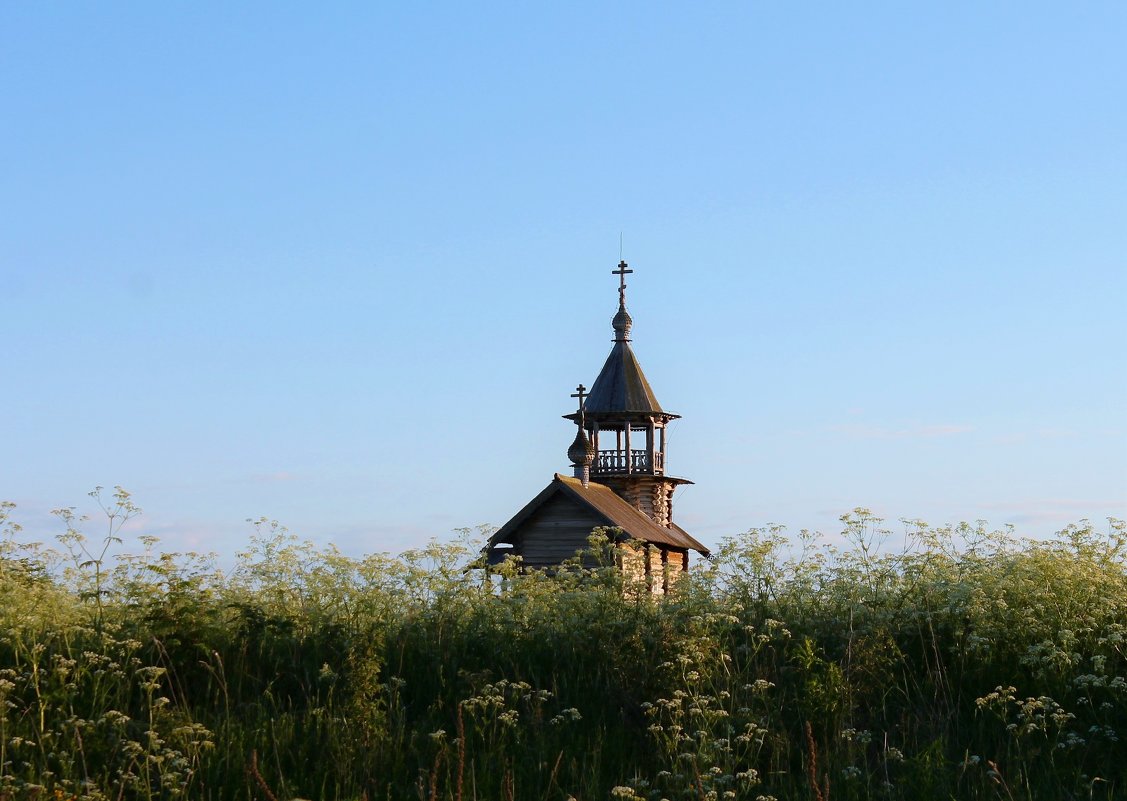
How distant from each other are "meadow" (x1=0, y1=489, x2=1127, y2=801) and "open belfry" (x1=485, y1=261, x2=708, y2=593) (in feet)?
96.8

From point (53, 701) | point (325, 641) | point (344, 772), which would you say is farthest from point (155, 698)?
point (344, 772)

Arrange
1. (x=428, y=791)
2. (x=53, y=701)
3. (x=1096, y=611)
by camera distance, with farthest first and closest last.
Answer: (x=1096, y=611) → (x=53, y=701) → (x=428, y=791)

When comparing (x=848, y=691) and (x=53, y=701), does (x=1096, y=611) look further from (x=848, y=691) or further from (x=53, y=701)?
(x=53, y=701)

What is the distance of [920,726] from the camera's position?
25.8 ft

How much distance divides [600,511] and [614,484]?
8383mm

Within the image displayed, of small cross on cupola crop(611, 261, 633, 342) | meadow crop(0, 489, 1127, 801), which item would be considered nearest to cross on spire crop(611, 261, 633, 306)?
small cross on cupola crop(611, 261, 633, 342)

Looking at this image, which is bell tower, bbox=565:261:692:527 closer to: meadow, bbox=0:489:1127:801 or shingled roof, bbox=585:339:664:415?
shingled roof, bbox=585:339:664:415

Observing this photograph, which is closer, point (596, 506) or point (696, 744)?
point (696, 744)

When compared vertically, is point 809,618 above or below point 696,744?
above

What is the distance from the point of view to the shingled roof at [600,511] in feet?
127

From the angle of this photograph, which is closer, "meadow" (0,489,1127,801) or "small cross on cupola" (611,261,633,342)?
"meadow" (0,489,1127,801)

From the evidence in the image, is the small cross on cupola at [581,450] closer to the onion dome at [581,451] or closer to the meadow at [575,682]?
the onion dome at [581,451]

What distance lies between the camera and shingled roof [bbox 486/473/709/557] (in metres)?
38.8

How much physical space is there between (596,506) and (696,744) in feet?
103
